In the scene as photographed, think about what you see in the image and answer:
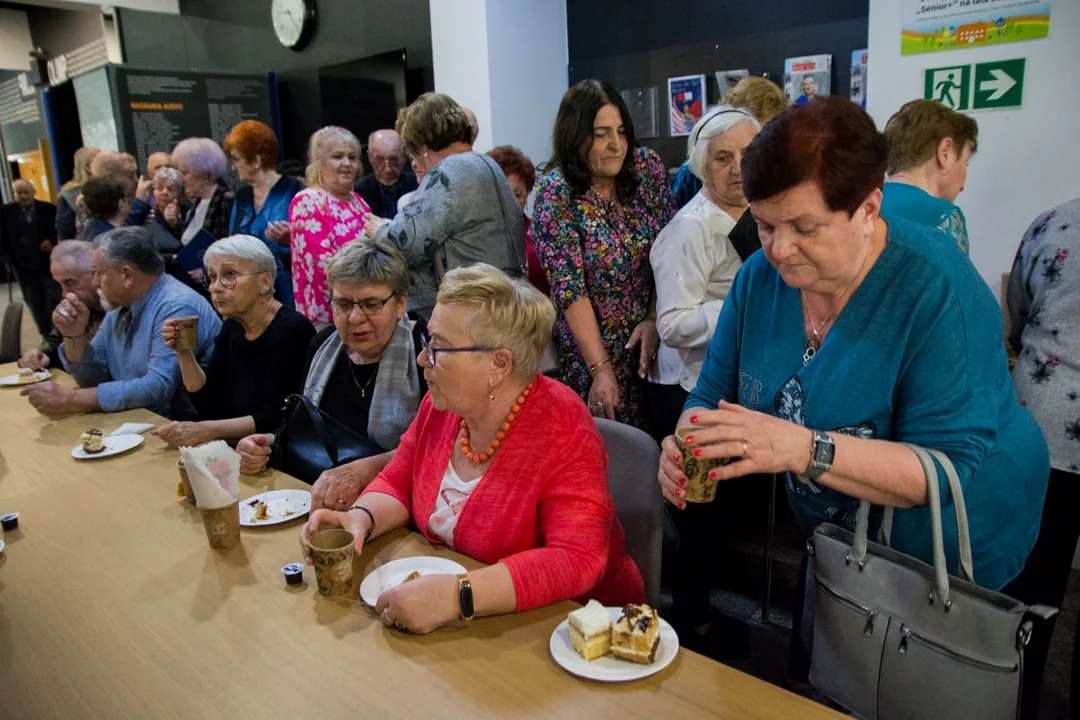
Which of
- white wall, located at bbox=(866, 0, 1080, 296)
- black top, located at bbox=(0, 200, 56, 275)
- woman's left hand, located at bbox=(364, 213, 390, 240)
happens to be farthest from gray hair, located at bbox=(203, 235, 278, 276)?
black top, located at bbox=(0, 200, 56, 275)

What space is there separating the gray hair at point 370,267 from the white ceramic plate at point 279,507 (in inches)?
25.0

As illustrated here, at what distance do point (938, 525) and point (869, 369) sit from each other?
10.1 inches

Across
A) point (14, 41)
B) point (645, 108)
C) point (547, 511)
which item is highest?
point (14, 41)

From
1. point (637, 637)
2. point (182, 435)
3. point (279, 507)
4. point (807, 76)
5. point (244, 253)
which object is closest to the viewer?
point (637, 637)

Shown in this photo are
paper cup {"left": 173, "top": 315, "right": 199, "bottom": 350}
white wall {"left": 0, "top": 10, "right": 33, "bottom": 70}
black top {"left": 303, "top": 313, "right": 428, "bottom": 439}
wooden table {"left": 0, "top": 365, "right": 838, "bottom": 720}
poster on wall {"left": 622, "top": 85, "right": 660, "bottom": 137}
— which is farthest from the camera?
white wall {"left": 0, "top": 10, "right": 33, "bottom": 70}

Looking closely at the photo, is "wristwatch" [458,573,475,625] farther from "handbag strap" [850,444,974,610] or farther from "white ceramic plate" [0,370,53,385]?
"white ceramic plate" [0,370,53,385]

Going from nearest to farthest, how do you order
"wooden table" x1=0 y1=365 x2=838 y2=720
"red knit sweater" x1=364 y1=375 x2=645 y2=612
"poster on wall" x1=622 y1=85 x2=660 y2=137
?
"wooden table" x1=0 y1=365 x2=838 y2=720 < "red knit sweater" x1=364 y1=375 x2=645 y2=612 < "poster on wall" x1=622 y1=85 x2=660 y2=137

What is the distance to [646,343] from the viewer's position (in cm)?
250

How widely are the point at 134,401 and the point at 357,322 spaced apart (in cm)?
109

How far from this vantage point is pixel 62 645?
134 centimetres

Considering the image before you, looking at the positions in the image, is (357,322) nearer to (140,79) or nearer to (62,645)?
(62,645)

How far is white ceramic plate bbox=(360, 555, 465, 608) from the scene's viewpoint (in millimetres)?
1414

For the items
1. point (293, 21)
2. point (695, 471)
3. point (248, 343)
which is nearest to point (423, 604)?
point (695, 471)

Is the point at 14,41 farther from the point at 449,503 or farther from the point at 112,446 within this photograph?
the point at 449,503
